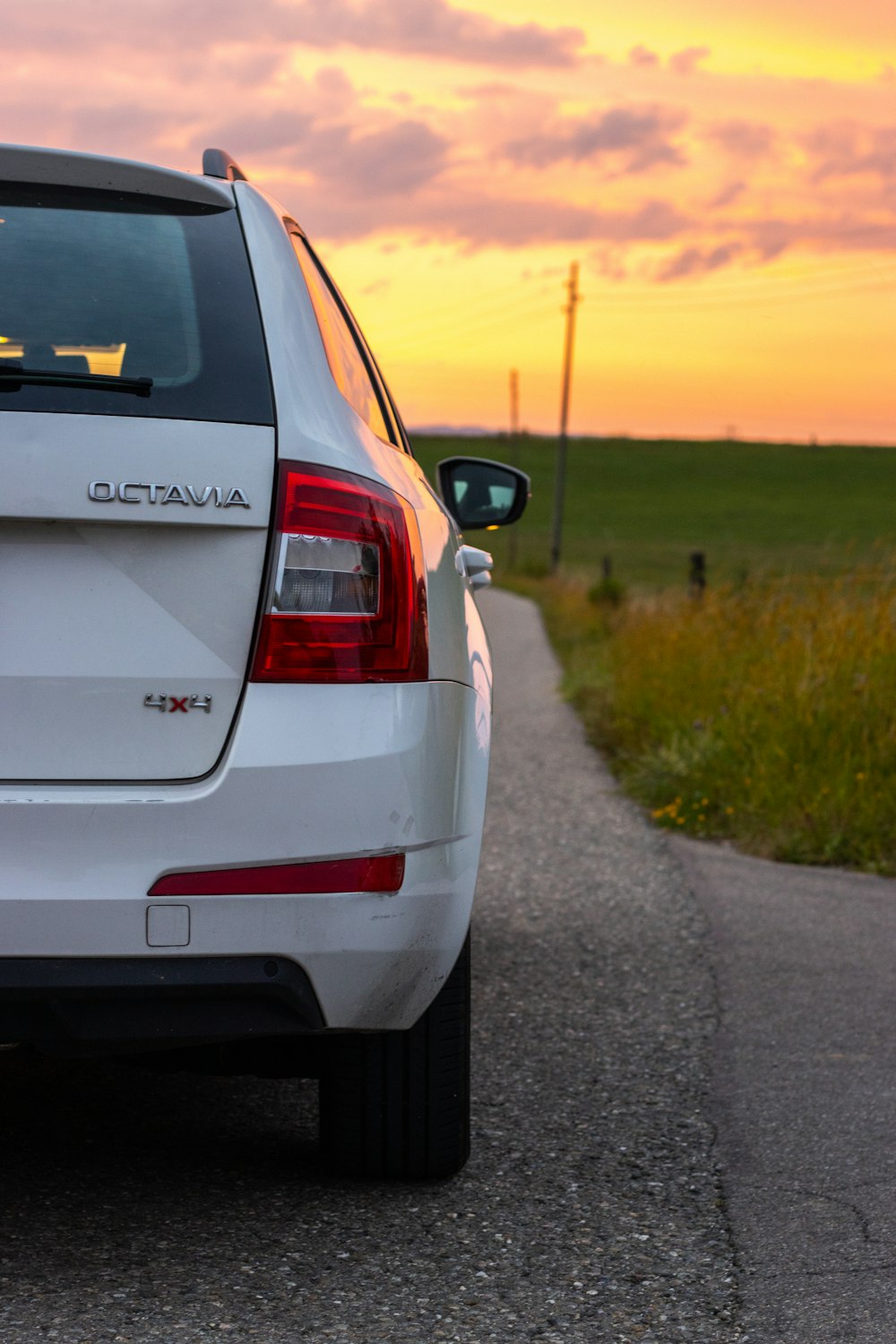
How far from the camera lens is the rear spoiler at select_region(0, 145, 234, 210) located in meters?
2.67

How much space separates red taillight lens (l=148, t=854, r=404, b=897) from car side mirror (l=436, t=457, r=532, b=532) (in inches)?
75.8

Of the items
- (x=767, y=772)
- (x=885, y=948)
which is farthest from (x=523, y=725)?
(x=885, y=948)

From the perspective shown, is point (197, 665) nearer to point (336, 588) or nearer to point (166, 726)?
point (166, 726)

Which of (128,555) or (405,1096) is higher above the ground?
(128,555)

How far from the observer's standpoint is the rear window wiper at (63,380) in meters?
2.37

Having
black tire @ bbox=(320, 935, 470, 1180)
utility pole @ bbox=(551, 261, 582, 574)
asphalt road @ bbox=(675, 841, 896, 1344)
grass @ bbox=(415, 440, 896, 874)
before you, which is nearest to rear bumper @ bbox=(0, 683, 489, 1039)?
black tire @ bbox=(320, 935, 470, 1180)

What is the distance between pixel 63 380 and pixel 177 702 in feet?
1.73

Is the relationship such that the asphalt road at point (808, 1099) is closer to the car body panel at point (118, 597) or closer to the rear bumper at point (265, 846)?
the rear bumper at point (265, 846)

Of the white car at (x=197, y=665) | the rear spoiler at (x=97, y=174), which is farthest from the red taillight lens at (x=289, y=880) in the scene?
the rear spoiler at (x=97, y=174)

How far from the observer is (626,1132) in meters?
3.48

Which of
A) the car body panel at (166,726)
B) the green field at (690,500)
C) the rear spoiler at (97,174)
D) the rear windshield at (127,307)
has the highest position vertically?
the rear spoiler at (97,174)

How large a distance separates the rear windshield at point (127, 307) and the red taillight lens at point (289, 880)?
70 centimetres

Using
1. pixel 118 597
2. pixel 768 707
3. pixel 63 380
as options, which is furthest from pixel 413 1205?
pixel 768 707

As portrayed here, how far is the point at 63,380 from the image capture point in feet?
7.79
